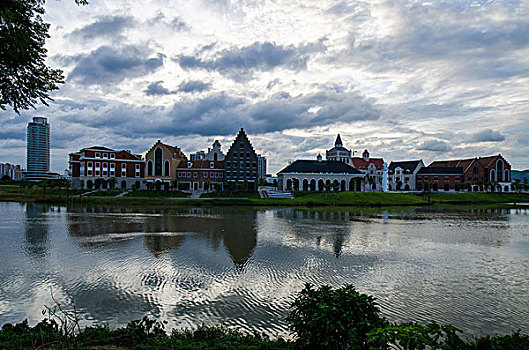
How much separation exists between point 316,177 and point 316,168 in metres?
2.51

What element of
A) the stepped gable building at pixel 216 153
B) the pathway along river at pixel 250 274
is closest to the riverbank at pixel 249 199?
the stepped gable building at pixel 216 153

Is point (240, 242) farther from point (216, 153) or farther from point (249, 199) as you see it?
point (216, 153)

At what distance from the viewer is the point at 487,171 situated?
9388 centimetres

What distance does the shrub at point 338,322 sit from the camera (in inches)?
221

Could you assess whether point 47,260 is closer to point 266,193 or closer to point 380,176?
point 266,193

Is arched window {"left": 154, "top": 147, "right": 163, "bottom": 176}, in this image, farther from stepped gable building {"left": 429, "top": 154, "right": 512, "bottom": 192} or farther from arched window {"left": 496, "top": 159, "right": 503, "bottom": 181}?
arched window {"left": 496, "top": 159, "right": 503, "bottom": 181}

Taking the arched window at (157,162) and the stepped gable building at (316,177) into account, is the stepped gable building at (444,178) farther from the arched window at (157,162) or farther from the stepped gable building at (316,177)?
the arched window at (157,162)

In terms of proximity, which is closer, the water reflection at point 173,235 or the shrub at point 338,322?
the shrub at point 338,322

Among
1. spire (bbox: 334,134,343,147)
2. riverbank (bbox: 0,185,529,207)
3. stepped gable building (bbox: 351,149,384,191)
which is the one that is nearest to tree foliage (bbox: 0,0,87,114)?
riverbank (bbox: 0,185,529,207)

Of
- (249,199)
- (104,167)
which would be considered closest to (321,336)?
(249,199)

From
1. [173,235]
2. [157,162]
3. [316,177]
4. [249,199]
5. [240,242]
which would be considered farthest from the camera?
[316,177]

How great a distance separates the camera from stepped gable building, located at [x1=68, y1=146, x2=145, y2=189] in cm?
7300

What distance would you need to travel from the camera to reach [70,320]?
844 centimetres

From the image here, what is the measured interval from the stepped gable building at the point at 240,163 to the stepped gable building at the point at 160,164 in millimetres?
11974
